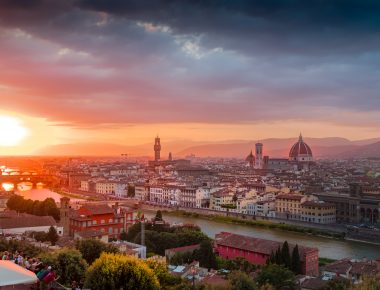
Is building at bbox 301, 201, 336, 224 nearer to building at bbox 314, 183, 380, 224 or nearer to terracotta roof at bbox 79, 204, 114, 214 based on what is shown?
building at bbox 314, 183, 380, 224

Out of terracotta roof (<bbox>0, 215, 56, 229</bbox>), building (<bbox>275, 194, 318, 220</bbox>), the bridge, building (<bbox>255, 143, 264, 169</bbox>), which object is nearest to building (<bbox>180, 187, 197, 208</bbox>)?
building (<bbox>275, 194, 318, 220</bbox>)

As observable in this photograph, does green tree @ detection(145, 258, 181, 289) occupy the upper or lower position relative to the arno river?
upper

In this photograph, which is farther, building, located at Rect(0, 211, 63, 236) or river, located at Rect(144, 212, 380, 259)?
river, located at Rect(144, 212, 380, 259)

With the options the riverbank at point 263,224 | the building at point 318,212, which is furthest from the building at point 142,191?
the building at point 318,212

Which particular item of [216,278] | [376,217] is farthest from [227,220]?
[216,278]

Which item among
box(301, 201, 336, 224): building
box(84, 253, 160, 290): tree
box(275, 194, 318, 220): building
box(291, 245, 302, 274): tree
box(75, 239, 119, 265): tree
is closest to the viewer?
box(84, 253, 160, 290): tree

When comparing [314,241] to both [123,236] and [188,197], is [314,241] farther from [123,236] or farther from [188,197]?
[188,197]

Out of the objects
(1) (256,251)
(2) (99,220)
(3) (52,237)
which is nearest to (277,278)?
(1) (256,251)

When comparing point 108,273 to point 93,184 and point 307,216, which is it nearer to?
point 307,216
